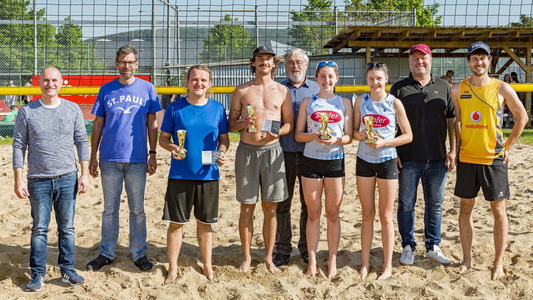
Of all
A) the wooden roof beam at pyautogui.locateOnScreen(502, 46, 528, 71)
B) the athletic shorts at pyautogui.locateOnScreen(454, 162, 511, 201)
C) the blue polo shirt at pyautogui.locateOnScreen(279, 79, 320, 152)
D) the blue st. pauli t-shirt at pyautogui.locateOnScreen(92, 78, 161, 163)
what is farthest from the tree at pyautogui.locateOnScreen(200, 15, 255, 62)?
the wooden roof beam at pyautogui.locateOnScreen(502, 46, 528, 71)

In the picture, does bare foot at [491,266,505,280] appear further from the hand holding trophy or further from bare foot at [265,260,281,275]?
the hand holding trophy

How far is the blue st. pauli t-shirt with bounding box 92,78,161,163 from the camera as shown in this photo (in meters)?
4.35

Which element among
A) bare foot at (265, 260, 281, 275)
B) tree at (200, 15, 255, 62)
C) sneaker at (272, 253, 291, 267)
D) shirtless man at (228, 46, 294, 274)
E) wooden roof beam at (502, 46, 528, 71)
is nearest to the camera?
shirtless man at (228, 46, 294, 274)

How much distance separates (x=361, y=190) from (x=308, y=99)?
765mm

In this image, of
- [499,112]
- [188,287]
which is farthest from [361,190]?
[188,287]

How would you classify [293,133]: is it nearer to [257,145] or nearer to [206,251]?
[257,145]

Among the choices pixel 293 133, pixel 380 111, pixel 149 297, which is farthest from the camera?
pixel 293 133

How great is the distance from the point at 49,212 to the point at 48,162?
365 mm

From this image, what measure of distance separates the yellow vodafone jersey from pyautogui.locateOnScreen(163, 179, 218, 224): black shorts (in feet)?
6.12

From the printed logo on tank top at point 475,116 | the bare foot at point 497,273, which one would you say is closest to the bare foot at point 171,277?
the bare foot at point 497,273

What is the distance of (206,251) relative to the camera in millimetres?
4336

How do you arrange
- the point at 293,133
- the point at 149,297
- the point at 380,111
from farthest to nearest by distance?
the point at 293,133
the point at 380,111
the point at 149,297

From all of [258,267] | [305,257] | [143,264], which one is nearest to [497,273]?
[305,257]

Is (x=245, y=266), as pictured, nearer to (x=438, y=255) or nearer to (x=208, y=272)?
(x=208, y=272)
